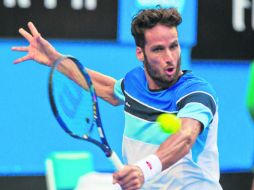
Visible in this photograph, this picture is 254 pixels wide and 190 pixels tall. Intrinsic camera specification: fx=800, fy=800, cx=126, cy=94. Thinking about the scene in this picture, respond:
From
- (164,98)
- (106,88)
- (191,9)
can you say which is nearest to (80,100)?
(164,98)

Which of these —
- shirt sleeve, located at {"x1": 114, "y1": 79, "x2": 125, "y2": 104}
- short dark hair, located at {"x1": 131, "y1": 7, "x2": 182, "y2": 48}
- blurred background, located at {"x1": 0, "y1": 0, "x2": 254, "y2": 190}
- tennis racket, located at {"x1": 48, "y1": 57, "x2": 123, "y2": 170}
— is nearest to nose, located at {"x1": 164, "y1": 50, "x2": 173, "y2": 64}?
short dark hair, located at {"x1": 131, "y1": 7, "x2": 182, "y2": 48}

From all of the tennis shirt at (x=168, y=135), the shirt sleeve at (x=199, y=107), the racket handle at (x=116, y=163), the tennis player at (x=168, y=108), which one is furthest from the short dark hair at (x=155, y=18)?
the racket handle at (x=116, y=163)

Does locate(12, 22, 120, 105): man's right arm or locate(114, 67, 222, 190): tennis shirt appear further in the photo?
locate(12, 22, 120, 105): man's right arm

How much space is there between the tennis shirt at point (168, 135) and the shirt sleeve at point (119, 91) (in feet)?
0.97

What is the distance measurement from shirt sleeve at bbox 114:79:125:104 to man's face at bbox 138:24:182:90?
378 mm

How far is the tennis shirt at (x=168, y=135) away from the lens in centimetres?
307

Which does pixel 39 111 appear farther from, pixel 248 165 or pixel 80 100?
pixel 80 100

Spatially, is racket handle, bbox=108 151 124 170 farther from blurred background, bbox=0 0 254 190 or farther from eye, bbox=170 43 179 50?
blurred background, bbox=0 0 254 190

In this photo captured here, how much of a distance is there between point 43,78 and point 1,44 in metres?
0.35

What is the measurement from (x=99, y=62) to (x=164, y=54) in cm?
207

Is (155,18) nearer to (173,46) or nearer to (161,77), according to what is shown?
(173,46)

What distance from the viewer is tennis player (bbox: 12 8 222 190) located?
3.02 metres

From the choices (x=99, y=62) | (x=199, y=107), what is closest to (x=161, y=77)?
(x=199, y=107)

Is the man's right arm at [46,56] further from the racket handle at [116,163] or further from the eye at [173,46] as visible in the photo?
the racket handle at [116,163]
